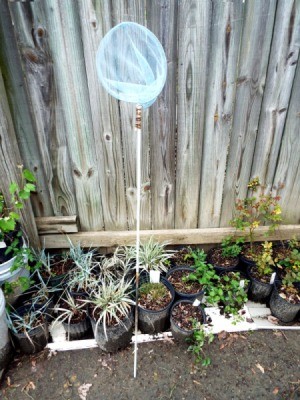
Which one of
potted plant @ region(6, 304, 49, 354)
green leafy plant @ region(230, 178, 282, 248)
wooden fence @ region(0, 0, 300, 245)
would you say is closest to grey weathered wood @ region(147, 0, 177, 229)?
wooden fence @ region(0, 0, 300, 245)

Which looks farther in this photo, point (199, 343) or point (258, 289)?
point (258, 289)

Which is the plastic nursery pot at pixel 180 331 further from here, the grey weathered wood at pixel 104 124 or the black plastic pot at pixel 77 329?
the grey weathered wood at pixel 104 124

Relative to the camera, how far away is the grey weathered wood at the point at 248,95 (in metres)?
1.90

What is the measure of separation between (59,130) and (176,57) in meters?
0.97

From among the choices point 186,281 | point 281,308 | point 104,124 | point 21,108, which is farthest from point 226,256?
point 21,108

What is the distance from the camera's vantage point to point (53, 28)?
1.85 meters

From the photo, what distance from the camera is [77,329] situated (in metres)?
2.20

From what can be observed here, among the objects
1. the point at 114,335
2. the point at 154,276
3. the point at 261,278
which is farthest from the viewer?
the point at 261,278

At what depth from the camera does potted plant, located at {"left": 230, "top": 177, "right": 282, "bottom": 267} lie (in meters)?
2.38

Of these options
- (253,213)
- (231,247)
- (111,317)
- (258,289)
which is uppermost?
(253,213)

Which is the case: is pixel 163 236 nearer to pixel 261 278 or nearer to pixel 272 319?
pixel 261 278

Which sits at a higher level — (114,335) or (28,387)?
(114,335)

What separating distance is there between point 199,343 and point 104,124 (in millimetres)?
1729

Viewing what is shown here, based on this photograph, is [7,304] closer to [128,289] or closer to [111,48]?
[128,289]
